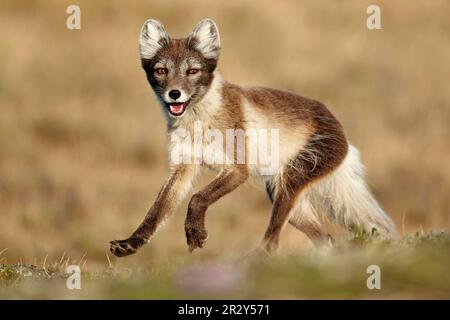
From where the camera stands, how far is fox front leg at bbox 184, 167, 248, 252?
9758 millimetres

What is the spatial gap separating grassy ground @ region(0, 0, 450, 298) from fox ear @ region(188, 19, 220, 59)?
24.9 ft

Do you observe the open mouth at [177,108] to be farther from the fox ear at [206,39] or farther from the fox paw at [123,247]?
the fox paw at [123,247]

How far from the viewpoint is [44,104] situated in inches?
993

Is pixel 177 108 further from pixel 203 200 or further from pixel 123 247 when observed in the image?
pixel 123 247

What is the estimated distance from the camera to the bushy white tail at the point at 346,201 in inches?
448

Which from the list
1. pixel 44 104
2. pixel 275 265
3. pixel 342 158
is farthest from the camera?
pixel 44 104

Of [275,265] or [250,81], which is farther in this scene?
[250,81]

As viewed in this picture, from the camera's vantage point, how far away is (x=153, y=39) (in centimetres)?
1059

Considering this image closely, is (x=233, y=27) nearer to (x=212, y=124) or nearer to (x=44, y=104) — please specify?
(x=44, y=104)

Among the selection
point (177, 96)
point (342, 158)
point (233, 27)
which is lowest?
point (342, 158)

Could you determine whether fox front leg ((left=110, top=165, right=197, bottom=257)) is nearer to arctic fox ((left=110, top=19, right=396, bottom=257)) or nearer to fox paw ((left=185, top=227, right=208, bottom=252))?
arctic fox ((left=110, top=19, right=396, bottom=257))

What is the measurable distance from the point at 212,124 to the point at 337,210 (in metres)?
1.82

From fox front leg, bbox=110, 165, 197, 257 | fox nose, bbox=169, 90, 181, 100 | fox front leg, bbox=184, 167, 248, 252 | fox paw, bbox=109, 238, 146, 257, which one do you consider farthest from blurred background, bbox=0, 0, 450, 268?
fox paw, bbox=109, 238, 146, 257

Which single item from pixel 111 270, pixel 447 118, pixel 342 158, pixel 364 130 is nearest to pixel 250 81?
pixel 364 130
